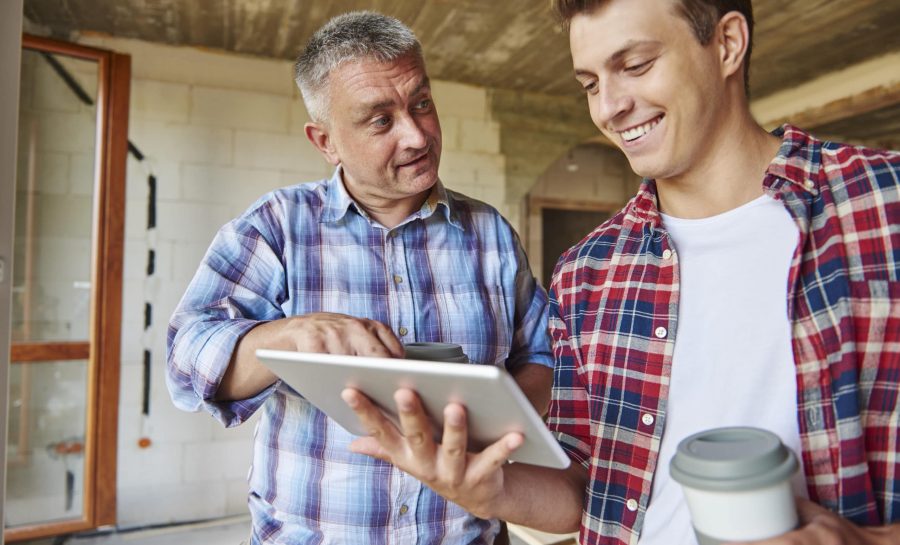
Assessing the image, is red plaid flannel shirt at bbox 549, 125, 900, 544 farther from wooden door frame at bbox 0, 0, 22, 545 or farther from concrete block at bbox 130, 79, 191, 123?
concrete block at bbox 130, 79, 191, 123

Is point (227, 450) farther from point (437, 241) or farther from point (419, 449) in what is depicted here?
point (419, 449)

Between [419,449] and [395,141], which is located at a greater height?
[395,141]

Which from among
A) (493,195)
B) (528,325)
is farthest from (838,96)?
(528,325)

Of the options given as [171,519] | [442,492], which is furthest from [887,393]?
[171,519]

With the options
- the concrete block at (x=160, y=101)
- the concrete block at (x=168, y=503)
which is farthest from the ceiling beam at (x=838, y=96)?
the concrete block at (x=168, y=503)

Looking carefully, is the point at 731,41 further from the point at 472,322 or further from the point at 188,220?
the point at 188,220

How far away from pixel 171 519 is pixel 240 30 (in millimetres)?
3007

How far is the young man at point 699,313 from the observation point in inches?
33.4

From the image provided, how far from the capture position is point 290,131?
4168mm

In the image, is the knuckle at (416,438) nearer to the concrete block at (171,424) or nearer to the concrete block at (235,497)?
the concrete block at (171,424)

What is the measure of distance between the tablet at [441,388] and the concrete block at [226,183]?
3.36 m

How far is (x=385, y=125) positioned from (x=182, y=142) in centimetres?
293

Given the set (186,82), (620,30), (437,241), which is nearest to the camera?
(620,30)

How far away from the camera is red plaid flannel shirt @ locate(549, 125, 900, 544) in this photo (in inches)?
33.3
